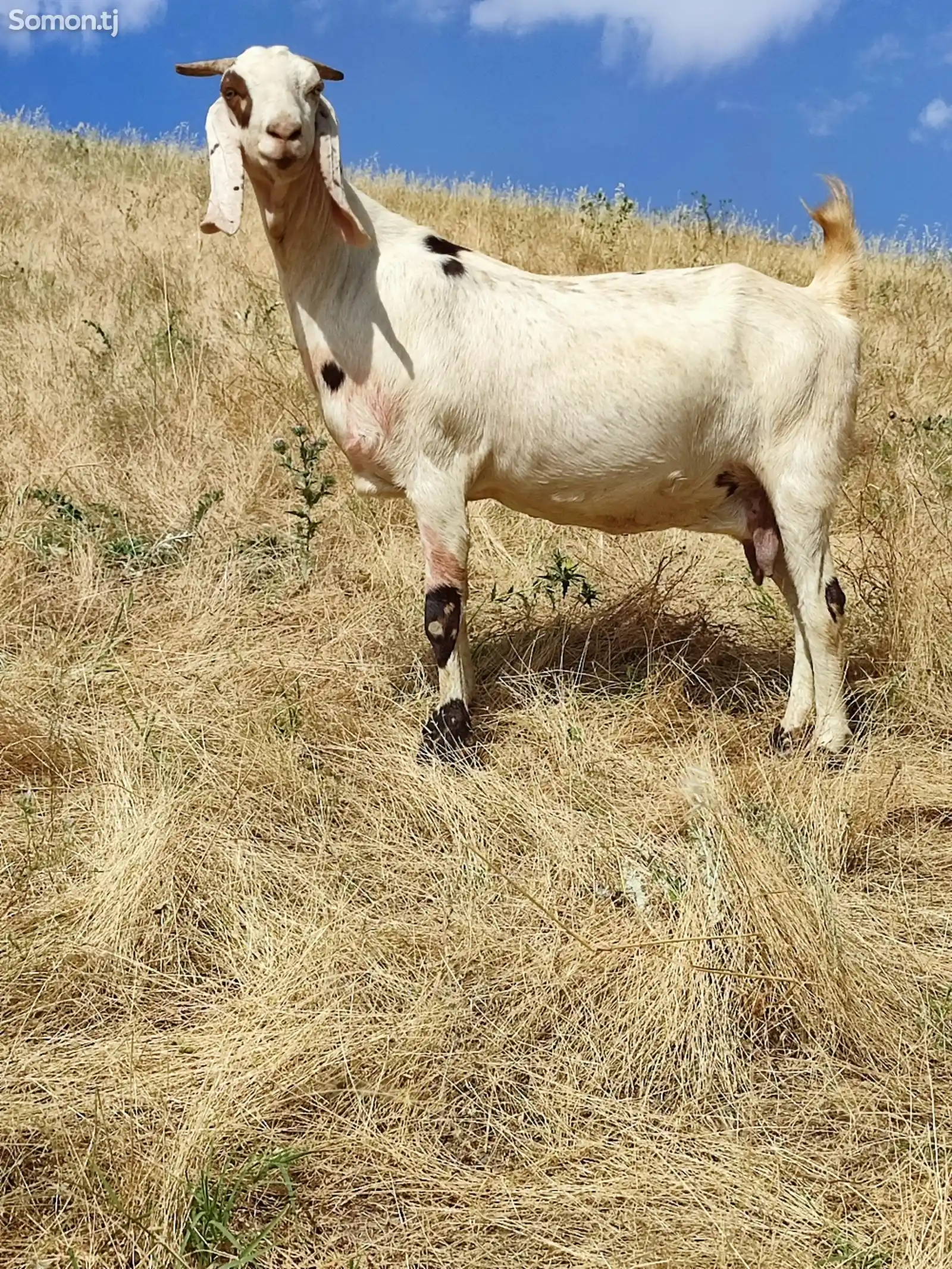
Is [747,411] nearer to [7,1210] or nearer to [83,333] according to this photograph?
[7,1210]

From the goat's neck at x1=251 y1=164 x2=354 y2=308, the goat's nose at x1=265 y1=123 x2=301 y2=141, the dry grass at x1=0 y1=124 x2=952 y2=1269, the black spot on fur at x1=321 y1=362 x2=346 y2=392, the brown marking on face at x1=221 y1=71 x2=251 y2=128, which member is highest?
the brown marking on face at x1=221 y1=71 x2=251 y2=128

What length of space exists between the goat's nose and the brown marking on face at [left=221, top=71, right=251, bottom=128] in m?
0.13

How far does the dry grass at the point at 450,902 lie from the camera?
7.32 ft

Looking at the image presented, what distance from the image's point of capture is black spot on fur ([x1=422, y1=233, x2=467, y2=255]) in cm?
385

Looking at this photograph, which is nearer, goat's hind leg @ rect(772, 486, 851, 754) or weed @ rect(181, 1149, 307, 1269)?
weed @ rect(181, 1149, 307, 1269)

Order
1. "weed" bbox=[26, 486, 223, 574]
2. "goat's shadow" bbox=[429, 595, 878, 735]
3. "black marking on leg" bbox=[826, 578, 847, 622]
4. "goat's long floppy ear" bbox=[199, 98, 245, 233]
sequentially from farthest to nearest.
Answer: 1. "weed" bbox=[26, 486, 223, 574]
2. "goat's shadow" bbox=[429, 595, 878, 735]
3. "black marking on leg" bbox=[826, 578, 847, 622]
4. "goat's long floppy ear" bbox=[199, 98, 245, 233]

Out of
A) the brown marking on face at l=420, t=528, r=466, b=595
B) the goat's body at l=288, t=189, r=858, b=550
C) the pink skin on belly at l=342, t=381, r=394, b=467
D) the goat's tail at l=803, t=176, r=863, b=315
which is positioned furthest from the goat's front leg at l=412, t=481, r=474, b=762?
the goat's tail at l=803, t=176, r=863, b=315

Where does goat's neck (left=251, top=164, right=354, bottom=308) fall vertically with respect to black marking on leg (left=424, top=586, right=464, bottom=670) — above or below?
above

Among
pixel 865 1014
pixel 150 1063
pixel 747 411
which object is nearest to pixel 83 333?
pixel 747 411

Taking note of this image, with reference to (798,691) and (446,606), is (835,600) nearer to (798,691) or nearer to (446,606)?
(798,691)

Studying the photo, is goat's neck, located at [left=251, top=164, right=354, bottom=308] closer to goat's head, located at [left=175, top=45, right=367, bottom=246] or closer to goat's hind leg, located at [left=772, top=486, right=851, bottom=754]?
goat's head, located at [left=175, top=45, right=367, bottom=246]

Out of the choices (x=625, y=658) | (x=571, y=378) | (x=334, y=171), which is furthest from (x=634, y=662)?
(x=334, y=171)

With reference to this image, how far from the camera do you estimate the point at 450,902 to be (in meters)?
3.13

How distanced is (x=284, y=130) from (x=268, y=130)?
50 millimetres
